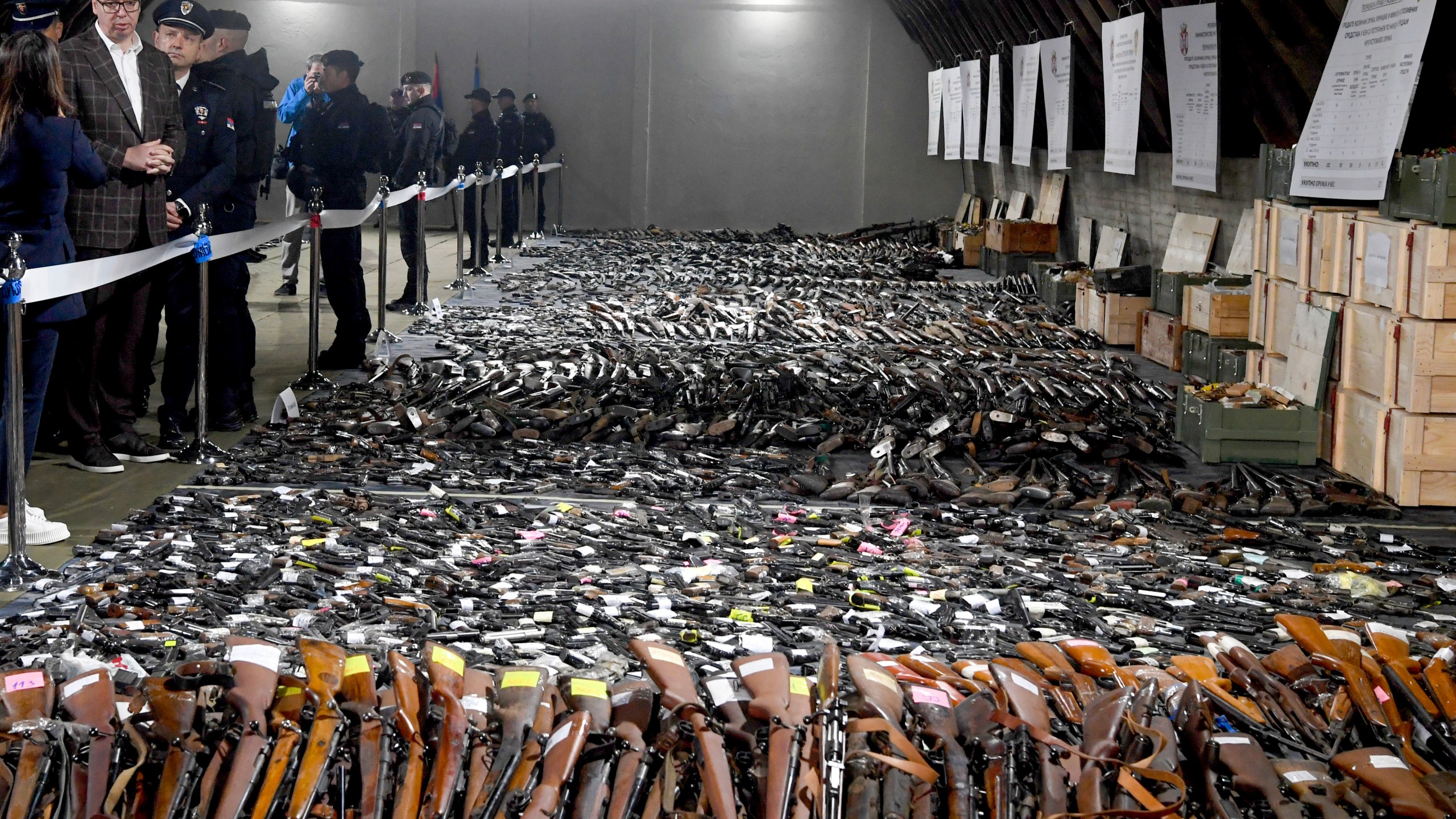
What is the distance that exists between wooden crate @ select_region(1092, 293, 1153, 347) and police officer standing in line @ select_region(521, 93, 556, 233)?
1031 centimetres

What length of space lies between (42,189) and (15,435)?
90cm

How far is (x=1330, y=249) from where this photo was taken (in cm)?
649

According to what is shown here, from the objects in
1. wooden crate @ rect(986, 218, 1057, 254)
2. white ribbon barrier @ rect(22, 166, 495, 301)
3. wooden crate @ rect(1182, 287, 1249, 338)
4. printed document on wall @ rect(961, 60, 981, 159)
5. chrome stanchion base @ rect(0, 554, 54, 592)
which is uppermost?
printed document on wall @ rect(961, 60, 981, 159)

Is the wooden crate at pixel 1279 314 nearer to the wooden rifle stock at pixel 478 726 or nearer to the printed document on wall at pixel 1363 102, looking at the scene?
the printed document on wall at pixel 1363 102

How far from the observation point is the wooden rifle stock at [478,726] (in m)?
2.76

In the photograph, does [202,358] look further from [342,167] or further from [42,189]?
[342,167]

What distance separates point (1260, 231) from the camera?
7.50m

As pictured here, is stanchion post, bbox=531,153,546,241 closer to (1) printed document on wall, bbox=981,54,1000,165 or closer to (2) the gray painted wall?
(1) printed document on wall, bbox=981,54,1000,165

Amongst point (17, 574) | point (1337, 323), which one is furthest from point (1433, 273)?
point (17, 574)

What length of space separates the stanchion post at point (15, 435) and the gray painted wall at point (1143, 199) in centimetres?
808

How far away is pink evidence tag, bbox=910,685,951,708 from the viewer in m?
3.05

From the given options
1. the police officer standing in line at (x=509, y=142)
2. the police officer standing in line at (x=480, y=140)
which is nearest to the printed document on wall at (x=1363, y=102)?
the police officer standing in line at (x=480, y=140)

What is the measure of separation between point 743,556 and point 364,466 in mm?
2043

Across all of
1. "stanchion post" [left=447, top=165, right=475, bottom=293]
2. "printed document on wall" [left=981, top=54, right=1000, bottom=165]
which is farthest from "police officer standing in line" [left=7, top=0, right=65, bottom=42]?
"printed document on wall" [left=981, top=54, right=1000, bottom=165]
